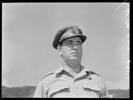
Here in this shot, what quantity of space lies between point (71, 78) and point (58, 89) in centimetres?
15

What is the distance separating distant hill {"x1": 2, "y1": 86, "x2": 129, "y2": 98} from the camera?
3202 millimetres

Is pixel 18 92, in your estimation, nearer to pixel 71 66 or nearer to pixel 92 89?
pixel 71 66

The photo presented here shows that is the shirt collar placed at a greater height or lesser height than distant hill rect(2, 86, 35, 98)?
greater

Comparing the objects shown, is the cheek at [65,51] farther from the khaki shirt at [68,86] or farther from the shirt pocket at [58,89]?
the shirt pocket at [58,89]

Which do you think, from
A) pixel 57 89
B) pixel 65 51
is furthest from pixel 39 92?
pixel 65 51

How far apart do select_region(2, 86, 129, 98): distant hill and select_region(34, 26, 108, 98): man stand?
8 centimetres

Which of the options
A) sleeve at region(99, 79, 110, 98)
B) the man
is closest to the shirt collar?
the man

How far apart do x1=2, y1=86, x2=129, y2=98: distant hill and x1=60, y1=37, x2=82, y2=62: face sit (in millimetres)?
398

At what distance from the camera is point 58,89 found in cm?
312

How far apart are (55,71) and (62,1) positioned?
0.64m

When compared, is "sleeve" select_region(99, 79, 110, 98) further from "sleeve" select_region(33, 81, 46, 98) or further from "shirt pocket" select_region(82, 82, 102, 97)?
"sleeve" select_region(33, 81, 46, 98)

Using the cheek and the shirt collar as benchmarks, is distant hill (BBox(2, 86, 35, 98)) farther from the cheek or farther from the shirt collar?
the cheek

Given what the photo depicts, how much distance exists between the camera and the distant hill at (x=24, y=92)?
3.20 m

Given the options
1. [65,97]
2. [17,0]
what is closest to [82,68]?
[65,97]
